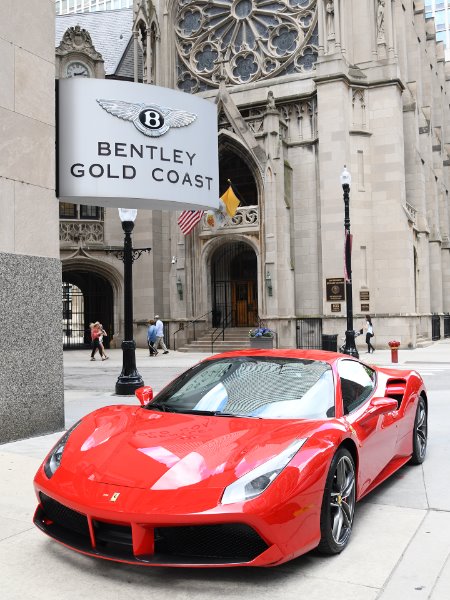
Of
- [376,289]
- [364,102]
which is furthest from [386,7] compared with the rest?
[376,289]

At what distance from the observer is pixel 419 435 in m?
6.45

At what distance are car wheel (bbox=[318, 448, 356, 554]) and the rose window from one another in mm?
27493

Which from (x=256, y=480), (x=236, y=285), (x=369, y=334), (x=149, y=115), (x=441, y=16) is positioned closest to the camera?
(x=256, y=480)

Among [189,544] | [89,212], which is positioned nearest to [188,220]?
[89,212]

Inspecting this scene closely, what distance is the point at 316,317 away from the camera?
2683cm

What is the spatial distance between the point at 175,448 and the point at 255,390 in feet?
3.54

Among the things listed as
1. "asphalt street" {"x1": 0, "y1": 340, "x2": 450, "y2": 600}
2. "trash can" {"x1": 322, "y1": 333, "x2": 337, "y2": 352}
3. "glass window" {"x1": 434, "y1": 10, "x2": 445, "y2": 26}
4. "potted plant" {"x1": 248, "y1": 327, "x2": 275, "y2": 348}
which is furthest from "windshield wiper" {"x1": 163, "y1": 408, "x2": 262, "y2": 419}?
"glass window" {"x1": 434, "y1": 10, "x2": 445, "y2": 26}

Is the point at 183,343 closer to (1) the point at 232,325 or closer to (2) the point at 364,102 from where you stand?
(1) the point at 232,325

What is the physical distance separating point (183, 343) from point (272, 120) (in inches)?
423

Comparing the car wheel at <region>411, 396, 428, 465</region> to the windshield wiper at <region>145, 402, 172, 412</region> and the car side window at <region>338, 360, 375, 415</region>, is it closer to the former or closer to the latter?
the car side window at <region>338, 360, 375, 415</region>

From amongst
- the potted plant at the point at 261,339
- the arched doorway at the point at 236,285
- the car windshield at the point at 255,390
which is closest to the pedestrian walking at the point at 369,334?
the potted plant at the point at 261,339

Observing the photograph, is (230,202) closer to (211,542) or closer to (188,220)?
(188,220)

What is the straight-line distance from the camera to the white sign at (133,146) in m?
8.75

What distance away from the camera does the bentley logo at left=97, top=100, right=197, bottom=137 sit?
9.02m
